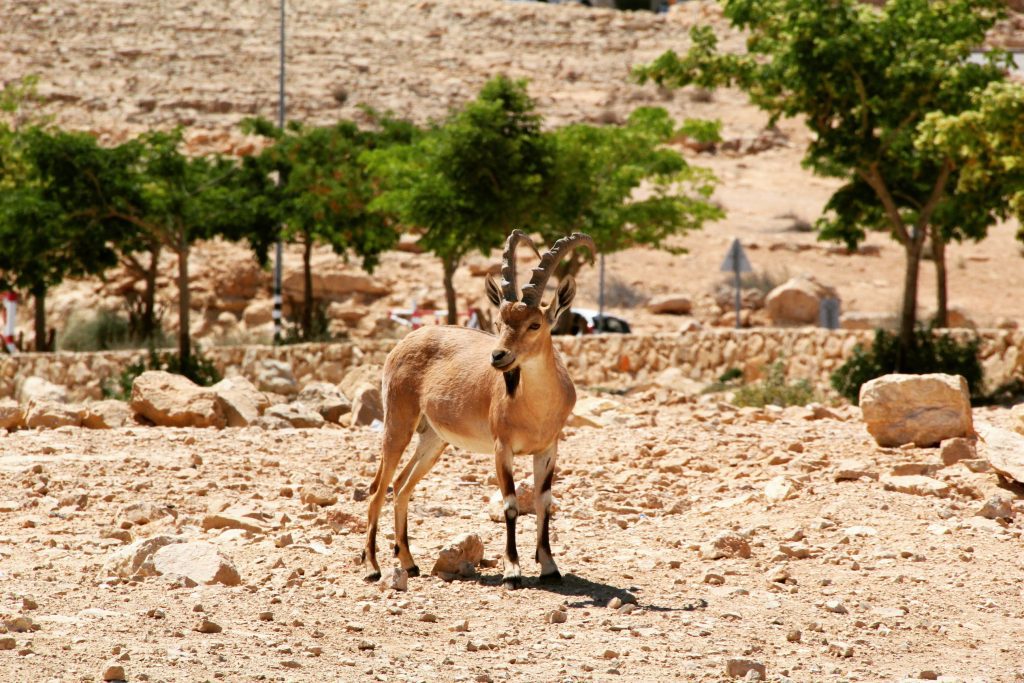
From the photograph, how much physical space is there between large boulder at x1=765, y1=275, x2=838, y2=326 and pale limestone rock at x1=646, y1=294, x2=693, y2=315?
2.42 m

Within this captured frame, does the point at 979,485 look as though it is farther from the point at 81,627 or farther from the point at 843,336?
the point at 843,336

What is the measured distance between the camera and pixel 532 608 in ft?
24.0

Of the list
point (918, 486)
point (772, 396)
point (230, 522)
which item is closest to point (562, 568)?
point (230, 522)

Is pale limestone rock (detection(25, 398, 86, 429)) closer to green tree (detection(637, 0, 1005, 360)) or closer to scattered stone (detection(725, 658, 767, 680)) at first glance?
scattered stone (detection(725, 658, 767, 680))

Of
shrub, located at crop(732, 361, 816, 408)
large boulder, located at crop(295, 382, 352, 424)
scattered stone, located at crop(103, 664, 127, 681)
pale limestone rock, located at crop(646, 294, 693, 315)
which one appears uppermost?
scattered stone, located at crop(103, 664, 127, 681)

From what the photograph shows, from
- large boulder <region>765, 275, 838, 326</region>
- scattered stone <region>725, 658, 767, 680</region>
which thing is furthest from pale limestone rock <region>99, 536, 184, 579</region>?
large boulder <region>765, 275, 838, 326</region>

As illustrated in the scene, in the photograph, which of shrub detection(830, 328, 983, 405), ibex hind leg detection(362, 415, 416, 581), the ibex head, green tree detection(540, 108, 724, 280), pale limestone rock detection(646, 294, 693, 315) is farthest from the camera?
pale limestone rock detection(646, 294, 693, 315)

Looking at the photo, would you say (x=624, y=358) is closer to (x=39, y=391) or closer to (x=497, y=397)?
(x=39, y=391)

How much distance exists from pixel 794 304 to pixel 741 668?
106ft

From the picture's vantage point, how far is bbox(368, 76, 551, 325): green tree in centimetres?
2375

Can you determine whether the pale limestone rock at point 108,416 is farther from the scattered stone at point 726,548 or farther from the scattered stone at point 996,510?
the scattered stone at point 996,510

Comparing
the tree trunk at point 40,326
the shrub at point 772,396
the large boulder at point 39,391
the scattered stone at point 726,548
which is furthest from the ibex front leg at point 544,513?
the tree trunk at point 40,326

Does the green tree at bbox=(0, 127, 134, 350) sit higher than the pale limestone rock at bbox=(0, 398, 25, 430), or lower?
higher

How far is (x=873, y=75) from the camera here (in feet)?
65.5
